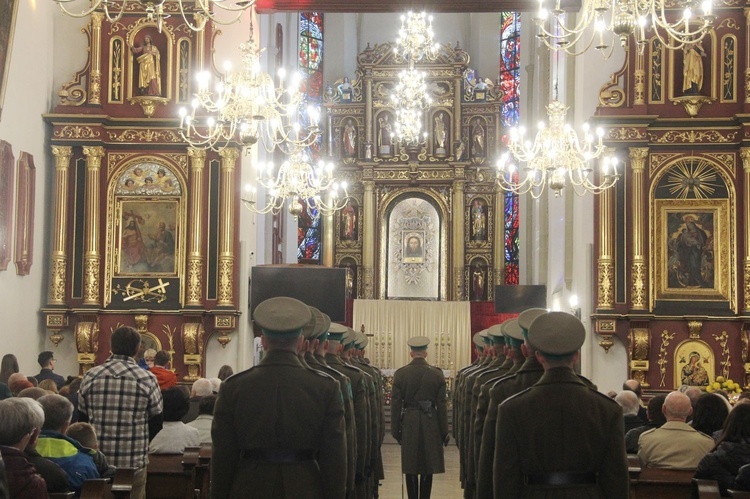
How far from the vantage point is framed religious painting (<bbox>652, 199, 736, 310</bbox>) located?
18469mm

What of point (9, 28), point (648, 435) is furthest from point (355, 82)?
point (648, 435)

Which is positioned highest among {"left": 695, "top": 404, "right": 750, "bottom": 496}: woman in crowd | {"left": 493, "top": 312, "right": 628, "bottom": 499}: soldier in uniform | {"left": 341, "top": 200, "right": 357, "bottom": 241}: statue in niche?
{"left": 341, "top": 200, "right": 357, "bottom": 241}: statue in niche

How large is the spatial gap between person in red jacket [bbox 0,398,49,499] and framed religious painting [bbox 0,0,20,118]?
988cm

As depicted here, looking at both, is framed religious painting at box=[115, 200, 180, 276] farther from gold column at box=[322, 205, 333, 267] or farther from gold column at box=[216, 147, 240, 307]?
gold column at box=[322, 205, 333, 267]

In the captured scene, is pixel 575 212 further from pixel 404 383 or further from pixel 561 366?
pixel 561 366

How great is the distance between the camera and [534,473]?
5.17 meters

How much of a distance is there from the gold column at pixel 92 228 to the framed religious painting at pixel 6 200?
83.5 inches

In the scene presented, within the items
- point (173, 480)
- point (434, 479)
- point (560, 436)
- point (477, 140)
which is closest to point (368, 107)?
point (477, 140)

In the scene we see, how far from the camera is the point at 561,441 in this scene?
5168 mm

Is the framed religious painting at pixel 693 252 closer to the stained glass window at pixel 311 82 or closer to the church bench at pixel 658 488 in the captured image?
the church bench at pixel 658 488

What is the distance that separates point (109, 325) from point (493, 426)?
45.4 ft

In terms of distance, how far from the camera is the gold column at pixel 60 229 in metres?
18.9

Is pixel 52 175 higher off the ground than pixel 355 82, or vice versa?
pixel 355 82

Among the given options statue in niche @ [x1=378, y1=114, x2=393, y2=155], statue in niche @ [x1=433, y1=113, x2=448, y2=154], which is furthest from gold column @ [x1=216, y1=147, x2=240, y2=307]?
statue in niche @ [x1=433, y1=113, x2=448, y2=154]
